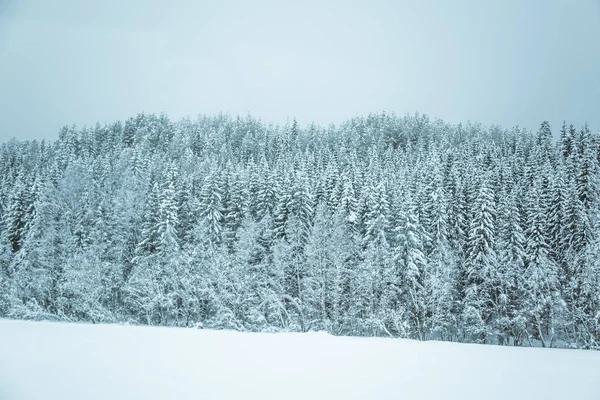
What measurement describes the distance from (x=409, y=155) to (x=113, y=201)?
74807 mm

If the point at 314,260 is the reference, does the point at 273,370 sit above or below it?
below

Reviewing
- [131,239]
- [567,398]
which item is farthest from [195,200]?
[567,398]

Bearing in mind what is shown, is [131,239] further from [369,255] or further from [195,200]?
[369,255]

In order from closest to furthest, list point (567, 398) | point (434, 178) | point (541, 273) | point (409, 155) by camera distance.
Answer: point (567, 398), point (541, 273), point (434, 178), point (409, 155)

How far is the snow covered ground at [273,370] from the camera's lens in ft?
23.7

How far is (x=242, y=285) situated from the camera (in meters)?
34.7

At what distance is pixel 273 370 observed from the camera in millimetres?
8734

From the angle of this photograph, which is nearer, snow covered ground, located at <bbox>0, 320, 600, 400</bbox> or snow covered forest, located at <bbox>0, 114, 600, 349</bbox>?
snow covered ground, located at <bbox>0, 320, 600, 400</bbox>

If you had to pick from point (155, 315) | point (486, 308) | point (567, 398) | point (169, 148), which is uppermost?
point (169, 148)

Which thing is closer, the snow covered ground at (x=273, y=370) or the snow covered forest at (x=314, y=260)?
the snow covered ground at (x=273, y=370)

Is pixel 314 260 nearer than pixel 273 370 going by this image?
No

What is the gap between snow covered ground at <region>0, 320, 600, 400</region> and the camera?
7.21 m

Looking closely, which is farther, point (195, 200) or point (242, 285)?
point (195, 200)

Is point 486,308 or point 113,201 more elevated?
point 113,201
